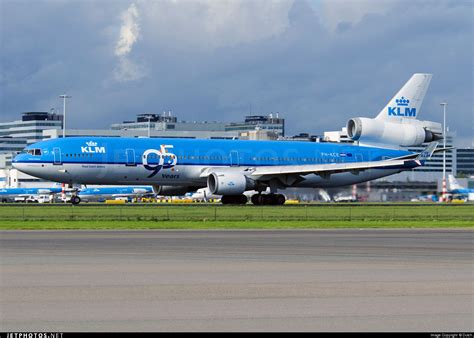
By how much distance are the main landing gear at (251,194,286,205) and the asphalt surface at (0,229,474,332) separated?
40199mm

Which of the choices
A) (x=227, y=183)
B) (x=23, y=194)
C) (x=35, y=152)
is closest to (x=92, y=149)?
(x=35, y=152)

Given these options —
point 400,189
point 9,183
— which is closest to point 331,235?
point 400,189

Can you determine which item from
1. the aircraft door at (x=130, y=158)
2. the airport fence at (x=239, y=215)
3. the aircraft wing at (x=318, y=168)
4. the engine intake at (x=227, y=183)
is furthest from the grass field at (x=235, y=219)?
the aircraft wing at (x=318, y=168)

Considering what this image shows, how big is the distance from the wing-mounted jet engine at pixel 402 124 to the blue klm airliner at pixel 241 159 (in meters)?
0.09

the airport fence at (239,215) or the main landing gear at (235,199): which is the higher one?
the main landing gear at (235,199)

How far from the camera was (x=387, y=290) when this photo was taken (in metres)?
21.9

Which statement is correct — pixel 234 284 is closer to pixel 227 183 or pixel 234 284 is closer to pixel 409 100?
pixel 227 183

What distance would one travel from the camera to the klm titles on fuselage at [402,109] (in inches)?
3420

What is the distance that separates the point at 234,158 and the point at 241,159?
672 millimetres

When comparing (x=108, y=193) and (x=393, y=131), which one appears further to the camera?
(x=108, y=193)

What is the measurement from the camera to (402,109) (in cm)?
8719

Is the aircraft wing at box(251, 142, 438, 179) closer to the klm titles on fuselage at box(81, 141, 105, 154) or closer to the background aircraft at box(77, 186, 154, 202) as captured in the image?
the klm titles on fuselage at box(81, 141, 105, 154)

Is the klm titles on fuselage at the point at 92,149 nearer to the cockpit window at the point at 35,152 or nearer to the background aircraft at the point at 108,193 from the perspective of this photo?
the cockpit window at the point at 35,152

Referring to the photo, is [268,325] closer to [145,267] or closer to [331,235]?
[145,267]
